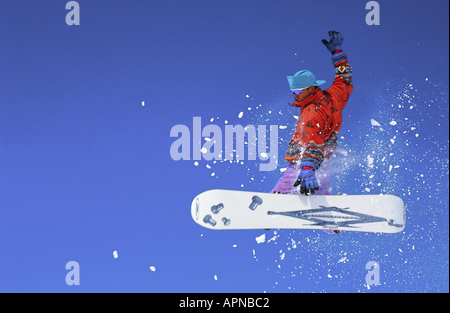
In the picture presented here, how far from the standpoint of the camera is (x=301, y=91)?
262 centimetres

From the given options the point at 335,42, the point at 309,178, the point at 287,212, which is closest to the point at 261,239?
the point at 287,212

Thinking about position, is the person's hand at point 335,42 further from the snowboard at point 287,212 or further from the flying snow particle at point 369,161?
the snowboard at point 287,212

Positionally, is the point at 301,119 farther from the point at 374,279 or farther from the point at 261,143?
the point at 374,279

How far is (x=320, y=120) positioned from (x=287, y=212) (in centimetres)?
61

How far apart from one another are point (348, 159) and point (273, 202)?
0.57 metres

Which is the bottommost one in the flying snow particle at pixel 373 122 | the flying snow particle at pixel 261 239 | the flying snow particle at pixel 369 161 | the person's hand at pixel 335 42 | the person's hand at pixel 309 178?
the flying snow particle at pixel 261 239

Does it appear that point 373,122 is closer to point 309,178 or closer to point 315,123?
point 315,123

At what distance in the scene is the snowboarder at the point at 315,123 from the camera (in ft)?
8.37

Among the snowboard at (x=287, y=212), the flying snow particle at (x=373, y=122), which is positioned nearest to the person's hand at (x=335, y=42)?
the flying snow particle at (x=373, y=122)

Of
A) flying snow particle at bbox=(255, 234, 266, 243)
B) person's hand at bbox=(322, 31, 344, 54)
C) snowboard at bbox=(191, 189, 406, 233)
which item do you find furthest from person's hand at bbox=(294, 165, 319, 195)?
person's hand at bbox=(322, 31, 344, 54)

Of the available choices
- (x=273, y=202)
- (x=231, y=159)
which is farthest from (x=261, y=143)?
(x=273, y=202)

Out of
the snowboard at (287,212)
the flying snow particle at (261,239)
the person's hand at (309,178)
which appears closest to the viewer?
the person's hand at (309,178)

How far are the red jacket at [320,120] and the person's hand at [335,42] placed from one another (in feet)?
0.27

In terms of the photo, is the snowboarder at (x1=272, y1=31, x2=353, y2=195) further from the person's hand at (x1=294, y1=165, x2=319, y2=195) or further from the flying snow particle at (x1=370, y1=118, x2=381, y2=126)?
the flying snow particle at (x1=370, y1=118, x2=381, y2=126)
